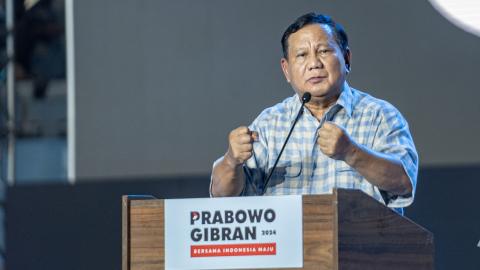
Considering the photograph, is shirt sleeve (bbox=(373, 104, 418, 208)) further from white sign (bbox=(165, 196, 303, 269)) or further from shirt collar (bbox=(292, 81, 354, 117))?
white sign (bbox=(165, 196, 303, 269))

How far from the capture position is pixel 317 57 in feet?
8.49

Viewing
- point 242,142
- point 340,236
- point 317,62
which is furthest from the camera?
point 317,62

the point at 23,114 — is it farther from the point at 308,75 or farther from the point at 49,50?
the point at 308,75

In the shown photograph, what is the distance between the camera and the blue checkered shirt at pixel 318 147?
253cm

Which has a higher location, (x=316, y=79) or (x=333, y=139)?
(x=316, y=79)

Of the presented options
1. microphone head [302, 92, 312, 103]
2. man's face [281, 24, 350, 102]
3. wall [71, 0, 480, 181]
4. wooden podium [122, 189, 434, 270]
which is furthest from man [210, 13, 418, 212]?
wall [71, 0, 480, 181]

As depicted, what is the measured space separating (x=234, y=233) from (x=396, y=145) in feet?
2.10

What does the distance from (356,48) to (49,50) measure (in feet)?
5.10

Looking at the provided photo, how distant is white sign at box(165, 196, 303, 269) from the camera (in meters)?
2.03

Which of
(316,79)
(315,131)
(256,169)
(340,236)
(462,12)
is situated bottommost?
(340,236)

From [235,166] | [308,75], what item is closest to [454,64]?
[308,75]

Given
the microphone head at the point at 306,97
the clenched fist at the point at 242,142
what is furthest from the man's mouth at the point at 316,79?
the clenched fist at the point at 242,142

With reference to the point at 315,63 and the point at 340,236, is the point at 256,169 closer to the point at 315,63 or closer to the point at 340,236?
the point at 315,63

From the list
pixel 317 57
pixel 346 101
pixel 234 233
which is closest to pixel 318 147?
pixel 346 101
